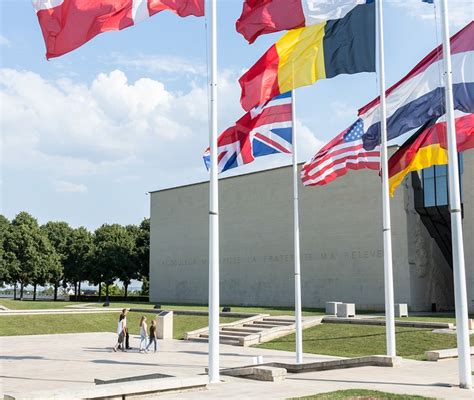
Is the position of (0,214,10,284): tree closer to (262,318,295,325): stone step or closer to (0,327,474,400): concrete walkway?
(0,327,474,400): concrete walkway

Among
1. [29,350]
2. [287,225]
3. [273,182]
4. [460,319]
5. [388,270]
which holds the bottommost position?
[29,350]

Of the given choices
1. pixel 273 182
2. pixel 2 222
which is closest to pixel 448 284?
A: pixel 273 182

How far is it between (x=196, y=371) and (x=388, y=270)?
288 inches

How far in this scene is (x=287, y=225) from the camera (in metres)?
53.9

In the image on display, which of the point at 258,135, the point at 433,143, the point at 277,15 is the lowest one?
the point at 433,143

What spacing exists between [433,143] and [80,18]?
11119 mm

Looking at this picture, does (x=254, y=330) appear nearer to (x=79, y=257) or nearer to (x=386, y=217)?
(x=386, y=217)

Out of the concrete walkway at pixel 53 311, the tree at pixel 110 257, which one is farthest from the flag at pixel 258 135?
the tree at pixel 110 257

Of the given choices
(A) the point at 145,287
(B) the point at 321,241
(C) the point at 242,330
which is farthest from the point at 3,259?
(C) the point at 242,330

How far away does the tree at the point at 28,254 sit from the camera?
247 ft

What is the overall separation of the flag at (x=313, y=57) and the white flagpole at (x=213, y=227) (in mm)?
3137

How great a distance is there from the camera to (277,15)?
1662 centimetres

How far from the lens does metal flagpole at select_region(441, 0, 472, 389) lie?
47.5ft

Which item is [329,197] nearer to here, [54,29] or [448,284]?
[448,284]
